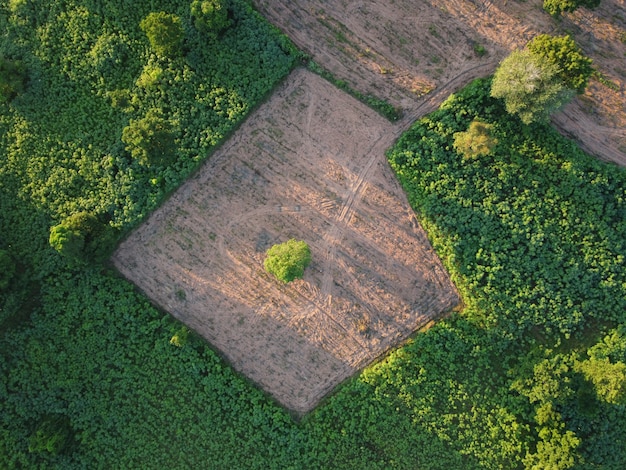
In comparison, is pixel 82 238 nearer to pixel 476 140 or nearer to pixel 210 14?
pixel 210 14

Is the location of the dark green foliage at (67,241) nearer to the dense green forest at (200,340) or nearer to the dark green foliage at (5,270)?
the dense green forest at (200,340)

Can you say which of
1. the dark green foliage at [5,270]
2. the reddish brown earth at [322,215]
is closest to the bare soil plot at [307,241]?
the reddish brown earth at [322,215]

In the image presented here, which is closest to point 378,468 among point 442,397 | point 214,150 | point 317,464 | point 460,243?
point 317,464

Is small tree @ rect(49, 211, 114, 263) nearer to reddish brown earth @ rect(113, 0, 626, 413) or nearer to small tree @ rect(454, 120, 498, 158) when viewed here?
reddish brown earth @ rect(113, 0, 626, 413)

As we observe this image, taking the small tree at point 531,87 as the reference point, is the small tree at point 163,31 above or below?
below

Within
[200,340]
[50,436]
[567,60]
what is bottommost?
[50,436]

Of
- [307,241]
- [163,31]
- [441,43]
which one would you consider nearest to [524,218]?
[441,43]

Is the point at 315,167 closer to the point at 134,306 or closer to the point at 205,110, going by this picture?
the point at 205,110
